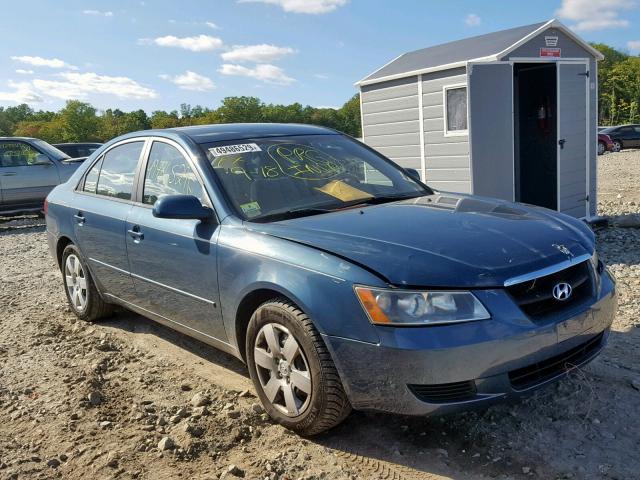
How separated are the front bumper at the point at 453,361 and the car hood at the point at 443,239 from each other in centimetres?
19

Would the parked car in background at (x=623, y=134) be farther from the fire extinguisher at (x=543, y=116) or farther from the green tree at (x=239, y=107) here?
the green tree at (x=239, y=107)

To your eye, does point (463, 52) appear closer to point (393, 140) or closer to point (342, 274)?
point (393, 140)

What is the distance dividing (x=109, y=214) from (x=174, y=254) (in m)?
1.08

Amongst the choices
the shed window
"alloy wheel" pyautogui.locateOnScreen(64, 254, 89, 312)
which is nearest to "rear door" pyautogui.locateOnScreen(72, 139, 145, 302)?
"alloy wheel" pyautogui.locateOnScreen(64, 254, 89, 312)

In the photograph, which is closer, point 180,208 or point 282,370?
point 282,370

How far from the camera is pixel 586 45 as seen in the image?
28.9 ft

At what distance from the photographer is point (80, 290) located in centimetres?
547

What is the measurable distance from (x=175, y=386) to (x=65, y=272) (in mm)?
2216

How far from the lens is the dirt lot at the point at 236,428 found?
2949 mm

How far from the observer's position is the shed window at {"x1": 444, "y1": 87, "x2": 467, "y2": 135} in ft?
26.8

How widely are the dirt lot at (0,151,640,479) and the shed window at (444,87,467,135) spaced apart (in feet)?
13.4

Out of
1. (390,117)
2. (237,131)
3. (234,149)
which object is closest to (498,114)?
(390,117)

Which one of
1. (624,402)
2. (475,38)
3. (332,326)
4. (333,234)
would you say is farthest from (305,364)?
(475,38)

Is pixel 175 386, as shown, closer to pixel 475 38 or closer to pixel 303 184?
pixel 303 184
